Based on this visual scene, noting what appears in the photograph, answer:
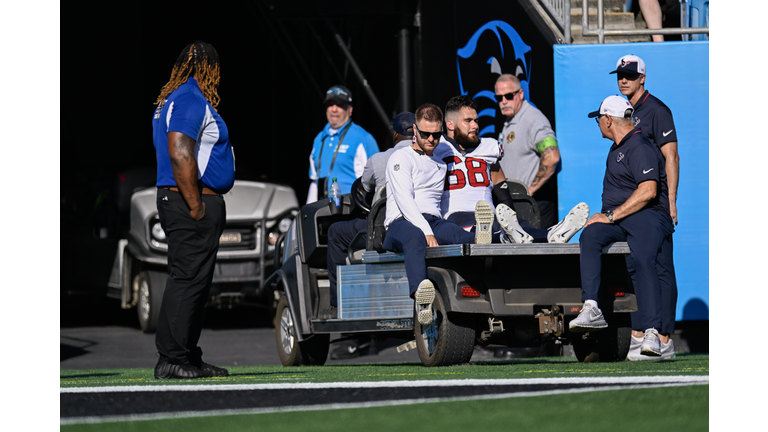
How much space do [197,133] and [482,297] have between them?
6.65ft

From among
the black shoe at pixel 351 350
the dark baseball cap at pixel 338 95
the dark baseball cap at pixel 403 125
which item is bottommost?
the black shoe at pixel 351 350

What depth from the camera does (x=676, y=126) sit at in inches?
376

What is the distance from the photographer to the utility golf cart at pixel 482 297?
21.7ft

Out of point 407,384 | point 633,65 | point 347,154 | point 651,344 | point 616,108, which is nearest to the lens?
point 407,384

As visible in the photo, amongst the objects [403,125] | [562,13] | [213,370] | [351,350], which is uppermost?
[562,13]

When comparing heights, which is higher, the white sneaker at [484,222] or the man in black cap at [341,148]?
the man in black cap at [341,148]

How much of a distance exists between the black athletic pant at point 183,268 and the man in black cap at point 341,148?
3650 mm

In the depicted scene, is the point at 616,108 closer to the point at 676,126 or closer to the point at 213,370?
the point at 676,126

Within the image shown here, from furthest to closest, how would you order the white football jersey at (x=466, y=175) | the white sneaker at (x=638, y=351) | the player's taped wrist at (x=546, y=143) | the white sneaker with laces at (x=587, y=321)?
the player's taped wrist at (x=546, y=143) → the white football jersey at (x=466, y=175) → the white sneaker at (x=638, y=351) → the white sneaker with laces at (x=587, y=321)

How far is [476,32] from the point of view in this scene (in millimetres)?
12102

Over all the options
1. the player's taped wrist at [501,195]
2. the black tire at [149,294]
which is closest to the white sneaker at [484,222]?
the player's taped wrist at [501,195]

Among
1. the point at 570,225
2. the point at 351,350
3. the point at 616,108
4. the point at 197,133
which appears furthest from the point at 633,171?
the point at 351,350

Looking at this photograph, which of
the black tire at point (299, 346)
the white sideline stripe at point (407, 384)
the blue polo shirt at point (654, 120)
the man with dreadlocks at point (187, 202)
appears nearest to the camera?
the white sideline stripe at point (407, 384)

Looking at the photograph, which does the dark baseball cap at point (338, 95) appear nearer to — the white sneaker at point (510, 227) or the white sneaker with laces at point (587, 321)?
the white sneaker at point (510, 227)
